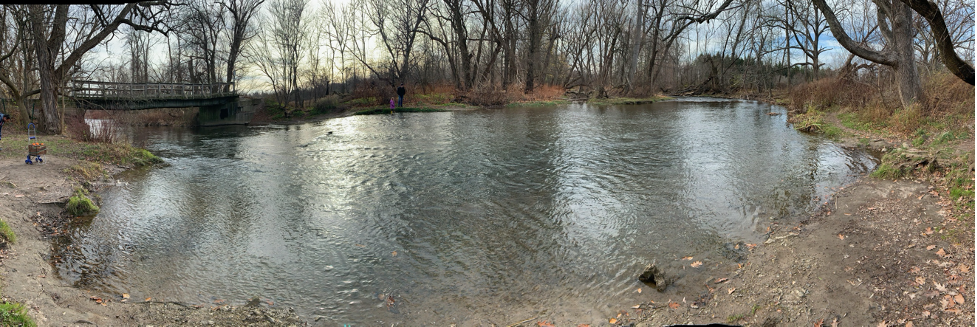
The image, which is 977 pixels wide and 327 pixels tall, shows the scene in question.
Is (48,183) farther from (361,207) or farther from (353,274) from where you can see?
(353,274)

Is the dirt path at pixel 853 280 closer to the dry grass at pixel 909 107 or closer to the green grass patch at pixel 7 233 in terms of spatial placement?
the dry grass at pixel 909 107

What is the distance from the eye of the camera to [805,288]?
5.14 m

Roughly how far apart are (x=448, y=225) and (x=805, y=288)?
16.5 feet

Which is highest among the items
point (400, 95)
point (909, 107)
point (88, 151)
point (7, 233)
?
point (400, 95)

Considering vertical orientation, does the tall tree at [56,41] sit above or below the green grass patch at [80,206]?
above

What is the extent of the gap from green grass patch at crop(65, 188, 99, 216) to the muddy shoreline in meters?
1.69

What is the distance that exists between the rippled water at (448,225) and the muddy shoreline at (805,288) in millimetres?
341

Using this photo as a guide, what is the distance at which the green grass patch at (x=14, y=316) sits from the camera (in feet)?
12.4

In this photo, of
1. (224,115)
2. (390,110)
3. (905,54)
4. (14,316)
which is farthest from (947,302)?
(224,115)

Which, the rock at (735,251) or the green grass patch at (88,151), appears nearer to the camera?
the rock at (735,251)

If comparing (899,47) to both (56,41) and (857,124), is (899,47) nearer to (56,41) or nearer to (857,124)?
(857,124)

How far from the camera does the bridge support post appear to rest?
3719 centimetres

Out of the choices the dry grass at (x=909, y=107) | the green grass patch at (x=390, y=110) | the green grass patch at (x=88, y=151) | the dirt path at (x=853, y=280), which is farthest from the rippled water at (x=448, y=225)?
the green grass patch at (x=390, y=110)

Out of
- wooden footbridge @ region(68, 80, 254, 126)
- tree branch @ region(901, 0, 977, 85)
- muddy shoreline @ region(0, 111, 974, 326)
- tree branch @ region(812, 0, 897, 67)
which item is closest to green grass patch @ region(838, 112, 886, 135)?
tree branch @ region(812, 0, 897, 67)
